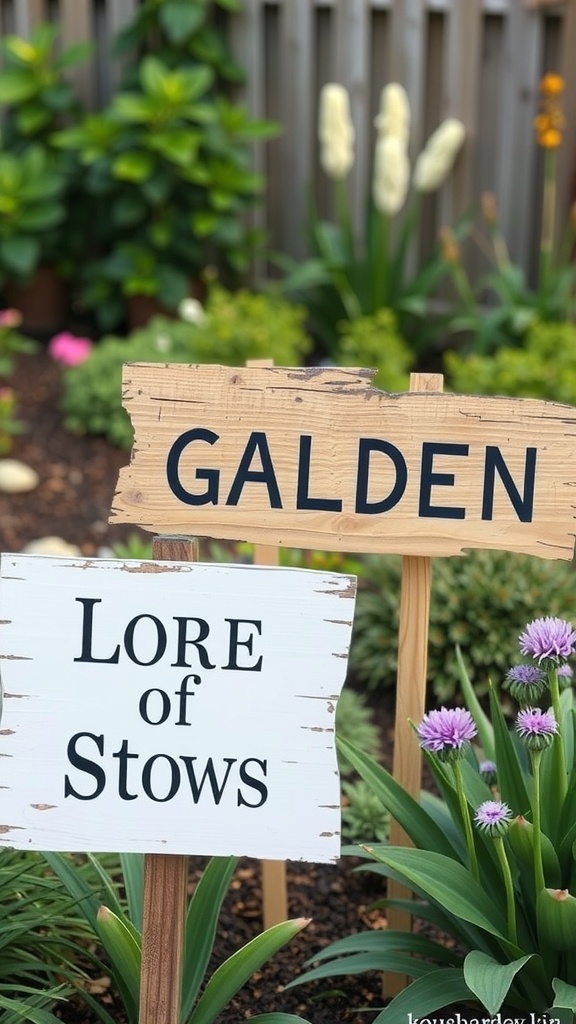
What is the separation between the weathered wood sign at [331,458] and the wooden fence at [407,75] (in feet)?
11.6

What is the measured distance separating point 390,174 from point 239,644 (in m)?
3.56

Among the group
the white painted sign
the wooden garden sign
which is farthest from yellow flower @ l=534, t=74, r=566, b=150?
the white painted sign

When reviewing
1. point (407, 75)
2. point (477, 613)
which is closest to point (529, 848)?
point (477, 613)

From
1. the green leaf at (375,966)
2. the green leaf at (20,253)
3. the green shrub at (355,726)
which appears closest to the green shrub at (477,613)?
the green shrub at (355,726)

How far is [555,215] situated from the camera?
17.7 ft

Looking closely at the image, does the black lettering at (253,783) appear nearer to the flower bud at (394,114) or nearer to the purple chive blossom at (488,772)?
the purple chive blossom at (488,772)

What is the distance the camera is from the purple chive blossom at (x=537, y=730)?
1.71 meters

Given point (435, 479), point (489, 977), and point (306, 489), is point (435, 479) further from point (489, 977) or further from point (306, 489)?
point (489, 977)

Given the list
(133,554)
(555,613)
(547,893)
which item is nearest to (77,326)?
(133,554)

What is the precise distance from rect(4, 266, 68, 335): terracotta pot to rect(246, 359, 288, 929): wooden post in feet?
12.5

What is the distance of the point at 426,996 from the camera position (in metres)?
1.85

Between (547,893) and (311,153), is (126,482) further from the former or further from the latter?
(311,153)

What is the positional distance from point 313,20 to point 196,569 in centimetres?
434

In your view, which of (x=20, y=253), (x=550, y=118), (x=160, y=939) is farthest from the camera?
(x=20, y=253)
